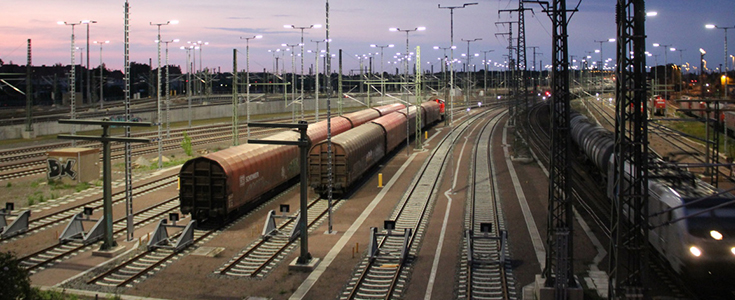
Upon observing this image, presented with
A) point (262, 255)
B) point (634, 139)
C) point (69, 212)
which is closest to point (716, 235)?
point (634, 139)

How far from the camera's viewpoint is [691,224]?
1511 cm

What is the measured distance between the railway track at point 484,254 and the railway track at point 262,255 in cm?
614

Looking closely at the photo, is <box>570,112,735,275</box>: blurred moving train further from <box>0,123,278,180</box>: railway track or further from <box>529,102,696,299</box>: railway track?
<box>0,123,278,180</box>: railway track

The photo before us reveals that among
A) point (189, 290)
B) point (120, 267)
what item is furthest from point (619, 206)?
point (120, 267)

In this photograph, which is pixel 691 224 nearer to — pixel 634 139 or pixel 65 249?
pixel 634 139

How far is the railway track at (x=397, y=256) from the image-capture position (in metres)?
16.8

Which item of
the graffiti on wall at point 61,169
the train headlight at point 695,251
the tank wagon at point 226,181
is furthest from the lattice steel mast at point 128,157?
the train headlight at point 695,251

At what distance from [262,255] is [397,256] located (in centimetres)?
460

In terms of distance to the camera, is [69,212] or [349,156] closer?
[69,212]

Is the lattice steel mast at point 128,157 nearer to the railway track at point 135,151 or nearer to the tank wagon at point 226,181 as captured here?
the tank wagon at point 226,181

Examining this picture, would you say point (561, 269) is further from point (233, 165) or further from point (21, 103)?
point (21, 103)

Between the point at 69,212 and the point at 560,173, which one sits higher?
the point at 560,173

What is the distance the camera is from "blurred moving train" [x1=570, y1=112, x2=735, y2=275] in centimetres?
1470

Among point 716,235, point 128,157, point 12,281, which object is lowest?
point 12,281
